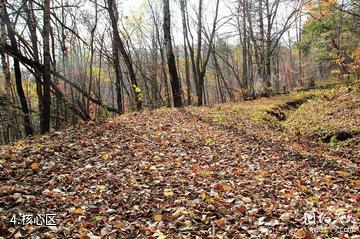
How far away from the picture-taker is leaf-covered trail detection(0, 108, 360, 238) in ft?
13.1

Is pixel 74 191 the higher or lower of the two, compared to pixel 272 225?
higher

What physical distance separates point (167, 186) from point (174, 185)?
0.13 meters

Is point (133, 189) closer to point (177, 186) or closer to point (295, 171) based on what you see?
point (177, 186)

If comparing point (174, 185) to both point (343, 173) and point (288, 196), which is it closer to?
point (288, 196)

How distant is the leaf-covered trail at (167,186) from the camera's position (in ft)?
13.1

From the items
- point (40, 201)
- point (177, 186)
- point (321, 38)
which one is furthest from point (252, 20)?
point (40, 201)

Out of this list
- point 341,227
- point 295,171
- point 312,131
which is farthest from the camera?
point 312,131

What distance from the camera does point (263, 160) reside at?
7.07m

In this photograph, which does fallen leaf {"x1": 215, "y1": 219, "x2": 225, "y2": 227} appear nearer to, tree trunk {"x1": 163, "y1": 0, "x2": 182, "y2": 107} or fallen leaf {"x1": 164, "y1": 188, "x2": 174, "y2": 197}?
fallen leaf {"x1": 164, "y1": 188, "x2": 174, "y2": 197}

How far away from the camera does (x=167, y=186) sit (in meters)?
5.28

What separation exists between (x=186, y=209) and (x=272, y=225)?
1.18 meters

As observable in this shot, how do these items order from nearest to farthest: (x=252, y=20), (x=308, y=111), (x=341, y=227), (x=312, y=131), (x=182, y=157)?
(x=341, y=227)
(x=182, y=157)
(x=312, y=131)
(x=308, y=111)
(x=252, y=20)

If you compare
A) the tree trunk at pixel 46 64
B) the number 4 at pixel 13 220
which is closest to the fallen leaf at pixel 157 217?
the number 4 at pixel 13 220

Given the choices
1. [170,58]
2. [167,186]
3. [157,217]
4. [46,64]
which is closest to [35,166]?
[167,186]
